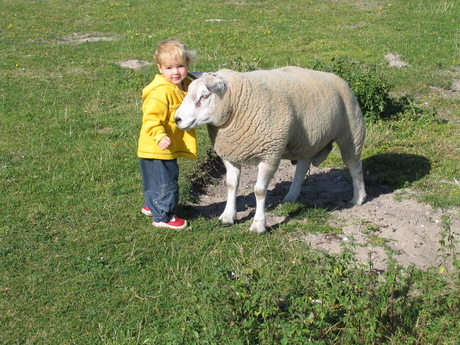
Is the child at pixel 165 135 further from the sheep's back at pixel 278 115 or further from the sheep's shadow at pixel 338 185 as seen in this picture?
the sheep's shadow at pixel 338 185

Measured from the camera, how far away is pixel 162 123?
4.68 m

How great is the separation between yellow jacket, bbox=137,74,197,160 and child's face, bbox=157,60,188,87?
5cm

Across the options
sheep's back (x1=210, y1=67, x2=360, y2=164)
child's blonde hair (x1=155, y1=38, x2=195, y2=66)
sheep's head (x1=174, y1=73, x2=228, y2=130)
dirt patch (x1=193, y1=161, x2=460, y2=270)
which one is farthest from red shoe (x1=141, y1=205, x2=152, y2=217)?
child's blonde hair (x1=155, y1=38, x2=195, y2=66)

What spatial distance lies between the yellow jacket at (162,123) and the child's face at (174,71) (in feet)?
0.16

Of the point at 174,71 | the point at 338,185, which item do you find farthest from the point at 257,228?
the point at 338,185

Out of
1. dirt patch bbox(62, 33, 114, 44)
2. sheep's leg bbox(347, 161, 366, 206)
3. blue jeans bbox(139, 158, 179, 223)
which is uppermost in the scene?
blue jeans bbox(139, 158, 179, 223)

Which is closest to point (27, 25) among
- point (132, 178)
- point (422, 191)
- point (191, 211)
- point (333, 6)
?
point (333, 6)

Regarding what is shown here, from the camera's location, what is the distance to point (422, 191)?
6164 mm

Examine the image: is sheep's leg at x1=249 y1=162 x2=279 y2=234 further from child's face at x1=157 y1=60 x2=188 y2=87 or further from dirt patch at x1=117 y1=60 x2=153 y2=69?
dirt patch at x1=117 y1=60 x2=153 y2=69

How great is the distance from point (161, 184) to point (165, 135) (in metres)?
0.60

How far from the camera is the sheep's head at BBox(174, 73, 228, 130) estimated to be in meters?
4.48

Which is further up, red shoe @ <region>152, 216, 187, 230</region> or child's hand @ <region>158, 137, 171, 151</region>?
child's hand @ <region>158, 137, 171, 151</region>

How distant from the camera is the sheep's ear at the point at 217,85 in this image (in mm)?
4457

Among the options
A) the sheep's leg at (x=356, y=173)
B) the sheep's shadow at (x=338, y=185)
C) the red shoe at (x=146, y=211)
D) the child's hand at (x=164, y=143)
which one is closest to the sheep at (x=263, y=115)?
the child's hand at (x=164, y=143)
